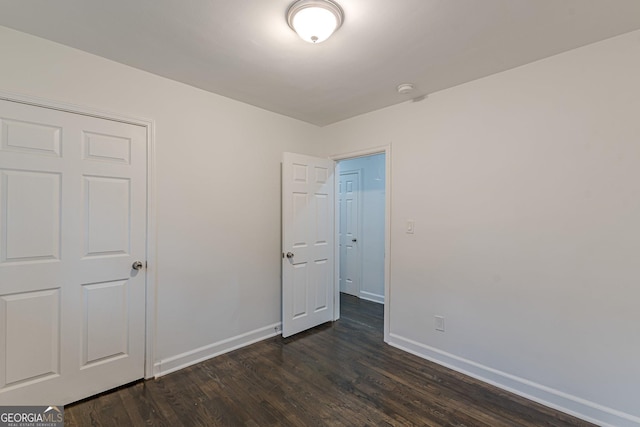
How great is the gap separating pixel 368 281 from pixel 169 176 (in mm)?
3271

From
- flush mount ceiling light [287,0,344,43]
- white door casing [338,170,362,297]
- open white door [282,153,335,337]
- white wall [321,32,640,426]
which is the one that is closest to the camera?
flush mount ceiling light [287,0,344,43]

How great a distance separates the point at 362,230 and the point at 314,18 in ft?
11.3

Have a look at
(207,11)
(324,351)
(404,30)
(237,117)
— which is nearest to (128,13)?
(207,11)

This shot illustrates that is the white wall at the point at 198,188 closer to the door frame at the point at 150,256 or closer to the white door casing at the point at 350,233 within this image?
the door frame at the point at 150,256

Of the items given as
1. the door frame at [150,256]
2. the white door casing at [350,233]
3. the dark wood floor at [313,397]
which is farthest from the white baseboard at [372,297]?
the door frame at [150,256]

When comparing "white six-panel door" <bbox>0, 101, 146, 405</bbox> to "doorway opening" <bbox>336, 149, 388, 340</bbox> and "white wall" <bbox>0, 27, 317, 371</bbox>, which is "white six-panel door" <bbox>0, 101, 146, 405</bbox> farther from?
"doorway opening" <bbox>336, 149, 388, 340</bbox>

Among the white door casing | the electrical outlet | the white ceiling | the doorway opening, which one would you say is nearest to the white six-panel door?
the white ceiling

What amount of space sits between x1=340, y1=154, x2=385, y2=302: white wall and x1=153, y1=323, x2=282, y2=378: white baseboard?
1.80 metres

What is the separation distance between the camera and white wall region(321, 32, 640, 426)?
182cm

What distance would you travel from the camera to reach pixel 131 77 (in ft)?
7.38

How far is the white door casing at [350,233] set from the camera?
473cm

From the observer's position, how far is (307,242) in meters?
3.35

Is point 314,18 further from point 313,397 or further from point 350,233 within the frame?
point 350,233

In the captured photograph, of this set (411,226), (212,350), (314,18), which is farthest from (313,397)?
(314,18)
